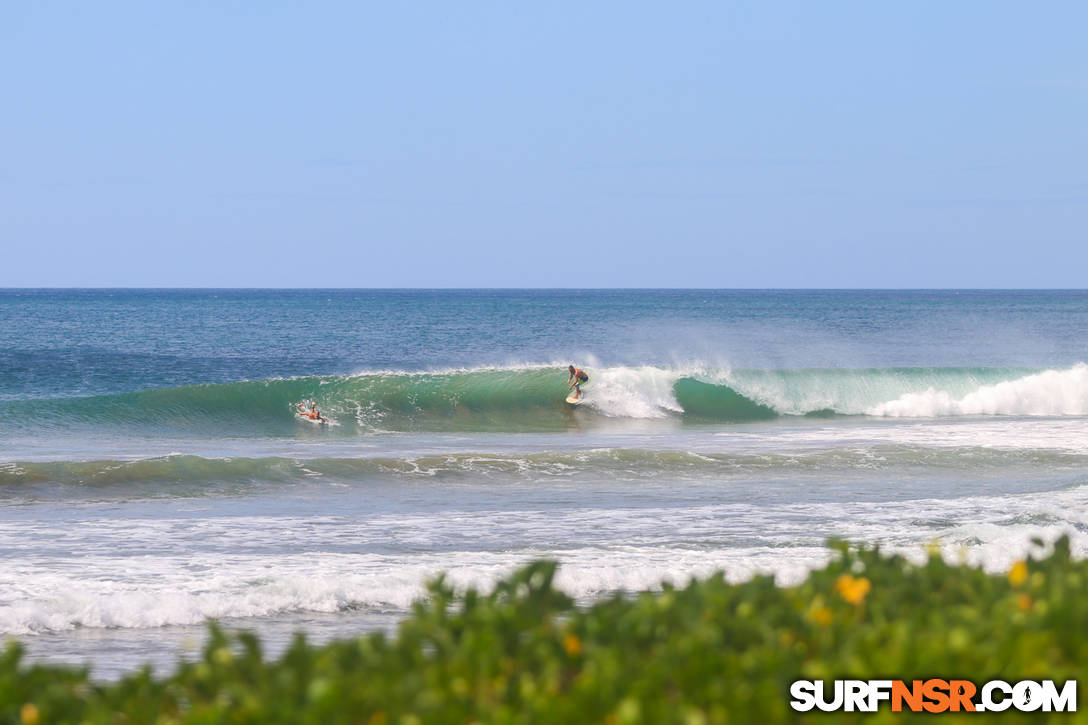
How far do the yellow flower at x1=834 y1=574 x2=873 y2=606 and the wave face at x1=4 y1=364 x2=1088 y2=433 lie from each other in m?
22.3

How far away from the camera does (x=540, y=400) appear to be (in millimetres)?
28969

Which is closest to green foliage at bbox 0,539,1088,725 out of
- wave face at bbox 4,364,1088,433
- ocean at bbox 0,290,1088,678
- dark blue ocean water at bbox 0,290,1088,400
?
ocean at bbox 0,290,1088,678

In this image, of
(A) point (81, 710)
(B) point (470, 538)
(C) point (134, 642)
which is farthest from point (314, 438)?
(A) point (81, 710)

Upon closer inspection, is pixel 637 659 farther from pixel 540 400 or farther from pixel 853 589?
pixel 540 400

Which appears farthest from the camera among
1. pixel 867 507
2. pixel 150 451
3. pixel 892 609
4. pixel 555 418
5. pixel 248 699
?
pixel 555 418

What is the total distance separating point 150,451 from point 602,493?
9246mm

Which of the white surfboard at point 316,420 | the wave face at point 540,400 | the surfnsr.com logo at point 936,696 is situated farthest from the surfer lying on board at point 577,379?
the surfnsr.com logo at point 936,696

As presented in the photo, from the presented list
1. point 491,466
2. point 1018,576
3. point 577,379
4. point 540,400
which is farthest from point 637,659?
point 540,400

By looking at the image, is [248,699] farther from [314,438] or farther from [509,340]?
[509,340]

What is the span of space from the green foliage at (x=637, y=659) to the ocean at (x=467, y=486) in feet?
10.3

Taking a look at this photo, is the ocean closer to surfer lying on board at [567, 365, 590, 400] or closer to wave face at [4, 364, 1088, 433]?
wave face at [4, 364, 1088, 433]

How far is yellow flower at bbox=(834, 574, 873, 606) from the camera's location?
3.27 meters

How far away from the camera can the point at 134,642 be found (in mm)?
7066

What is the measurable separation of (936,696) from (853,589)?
65cm
